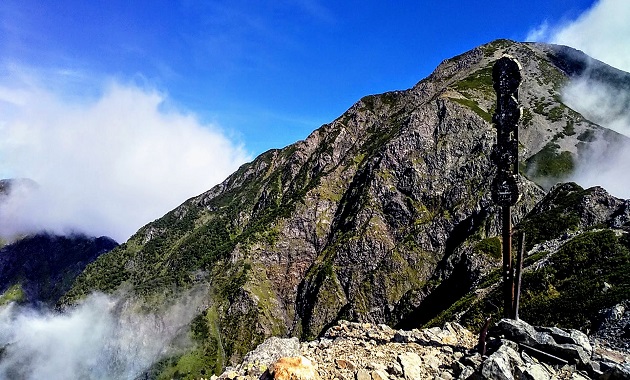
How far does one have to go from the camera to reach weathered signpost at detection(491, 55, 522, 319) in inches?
691

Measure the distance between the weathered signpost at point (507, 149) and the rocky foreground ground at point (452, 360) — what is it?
240 cm

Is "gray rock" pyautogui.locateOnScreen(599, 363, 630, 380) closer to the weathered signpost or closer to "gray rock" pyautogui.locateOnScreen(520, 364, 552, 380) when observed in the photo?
"gray rock" pyautogui.locateOnScreen(520, 364, 552, 380)

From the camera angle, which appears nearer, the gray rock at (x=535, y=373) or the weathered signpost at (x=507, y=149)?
the gray rock at (x=535, y=373)

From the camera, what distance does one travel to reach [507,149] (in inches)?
695

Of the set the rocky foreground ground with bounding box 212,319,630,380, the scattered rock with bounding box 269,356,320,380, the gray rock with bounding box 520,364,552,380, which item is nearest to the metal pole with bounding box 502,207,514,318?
the rocky foreground ground with bounding box 212,319,630,380

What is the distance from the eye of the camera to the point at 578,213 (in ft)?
395

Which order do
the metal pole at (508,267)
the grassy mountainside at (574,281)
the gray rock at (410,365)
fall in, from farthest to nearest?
the grassy mountainside at (574,281) < the metal pole at (508,267) < the gray rock at (410,365)

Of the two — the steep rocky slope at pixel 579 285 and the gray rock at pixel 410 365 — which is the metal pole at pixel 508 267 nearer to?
the gray rock at pixel 410 365

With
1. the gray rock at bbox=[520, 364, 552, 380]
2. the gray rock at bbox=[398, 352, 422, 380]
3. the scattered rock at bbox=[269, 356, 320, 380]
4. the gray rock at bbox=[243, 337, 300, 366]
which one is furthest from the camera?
the gray rock at bbox=[243, 337, 300, 366]

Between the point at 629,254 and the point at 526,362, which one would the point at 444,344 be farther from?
the point at 629,254

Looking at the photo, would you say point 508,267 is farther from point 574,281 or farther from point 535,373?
point 574,281

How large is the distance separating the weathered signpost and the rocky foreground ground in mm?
2404

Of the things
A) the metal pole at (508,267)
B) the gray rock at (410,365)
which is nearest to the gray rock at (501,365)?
the gray rock at (410,365)

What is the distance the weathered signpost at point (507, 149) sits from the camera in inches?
691
